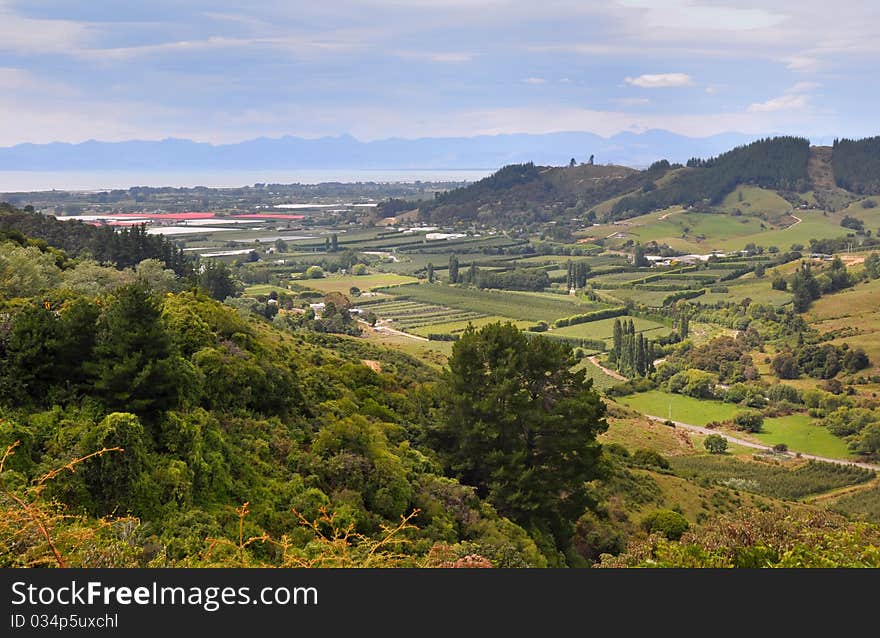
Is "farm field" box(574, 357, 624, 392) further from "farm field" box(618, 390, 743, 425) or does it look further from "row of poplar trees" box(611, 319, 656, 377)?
"row of poplar trees" box(611, 319, 656, 377)

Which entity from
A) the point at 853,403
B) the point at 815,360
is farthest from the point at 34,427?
the point at 815,360

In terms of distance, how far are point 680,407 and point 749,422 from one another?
795 cm

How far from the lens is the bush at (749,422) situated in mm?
72562

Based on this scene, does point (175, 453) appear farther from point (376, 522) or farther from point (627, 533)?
point (627, 533)

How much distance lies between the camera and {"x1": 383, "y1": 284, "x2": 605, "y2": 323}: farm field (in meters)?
115

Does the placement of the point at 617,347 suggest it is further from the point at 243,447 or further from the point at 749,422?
the point at 243,447

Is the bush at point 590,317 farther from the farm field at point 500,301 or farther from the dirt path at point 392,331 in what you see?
the dirt path at point 392,331

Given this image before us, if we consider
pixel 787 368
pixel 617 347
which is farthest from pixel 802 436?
pixel 617 347

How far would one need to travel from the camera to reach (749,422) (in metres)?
72.9

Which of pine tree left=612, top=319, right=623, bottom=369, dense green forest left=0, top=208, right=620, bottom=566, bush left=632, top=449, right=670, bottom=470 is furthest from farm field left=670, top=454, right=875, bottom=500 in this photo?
pine tree left=612, top=319, right=623, bottom=369

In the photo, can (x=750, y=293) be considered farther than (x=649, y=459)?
Yes

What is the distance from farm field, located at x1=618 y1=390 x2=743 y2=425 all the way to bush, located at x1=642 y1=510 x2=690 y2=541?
4845cm

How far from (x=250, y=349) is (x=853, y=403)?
236 ft

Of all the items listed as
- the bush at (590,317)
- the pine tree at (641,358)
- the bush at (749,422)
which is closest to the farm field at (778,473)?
the bush at (749,422)
